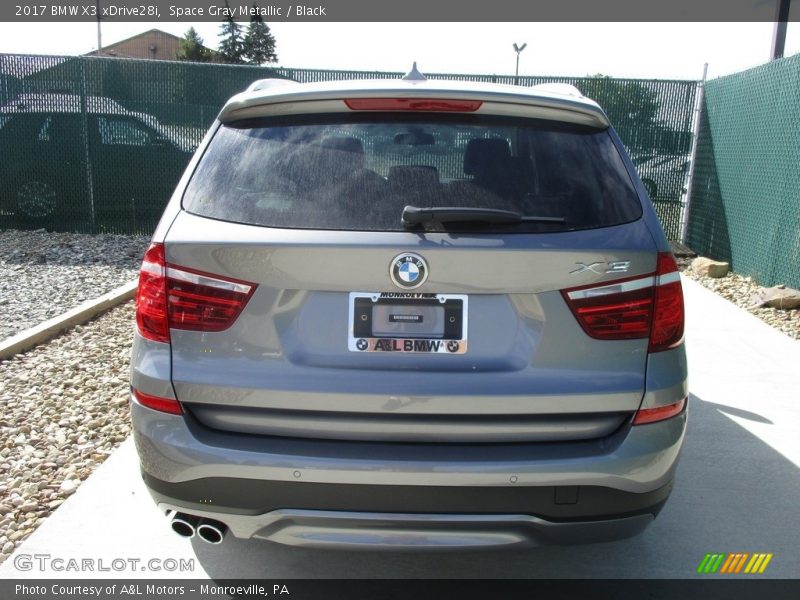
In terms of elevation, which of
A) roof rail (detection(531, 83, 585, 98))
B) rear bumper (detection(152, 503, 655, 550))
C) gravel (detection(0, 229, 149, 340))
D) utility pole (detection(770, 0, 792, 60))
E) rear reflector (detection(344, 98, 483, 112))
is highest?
utility pole (detection(770, 0, 792, 60))

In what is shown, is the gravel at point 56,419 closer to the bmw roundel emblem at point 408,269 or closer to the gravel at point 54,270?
the gravel at point 54,270

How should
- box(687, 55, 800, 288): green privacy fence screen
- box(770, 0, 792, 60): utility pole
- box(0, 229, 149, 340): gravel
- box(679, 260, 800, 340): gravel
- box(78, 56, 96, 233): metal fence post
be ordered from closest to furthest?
box(0, 229, 149, 340): gravel
box(679, 260, 800, 340): gravel
box(687, 55, 800, 288): green privacy fence screen
box(770, 0, 792, 60): utility pole
box(78, 56, 96, 233): metal fence post

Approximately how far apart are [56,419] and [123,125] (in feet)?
23.1

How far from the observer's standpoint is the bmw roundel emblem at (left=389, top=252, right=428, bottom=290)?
224 centimetres

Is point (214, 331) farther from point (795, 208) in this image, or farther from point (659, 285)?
point (795, 208)

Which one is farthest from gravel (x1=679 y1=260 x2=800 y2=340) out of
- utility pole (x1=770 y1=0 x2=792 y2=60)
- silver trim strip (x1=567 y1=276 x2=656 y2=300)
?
silver trim strip (x1=567 y1=276 x2=656 y2=300)

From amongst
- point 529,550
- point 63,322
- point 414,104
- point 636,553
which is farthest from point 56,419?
point 636,553

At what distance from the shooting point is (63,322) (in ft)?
19.8

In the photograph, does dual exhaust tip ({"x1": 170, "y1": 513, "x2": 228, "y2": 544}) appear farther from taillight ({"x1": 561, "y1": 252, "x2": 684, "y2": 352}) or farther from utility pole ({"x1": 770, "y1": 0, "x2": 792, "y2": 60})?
utility pole ({"x1": 770, "y1": 0, "x2": 792, "y2": 60})


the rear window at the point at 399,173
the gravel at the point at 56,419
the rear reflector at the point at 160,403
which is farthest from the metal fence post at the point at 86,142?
the rear reflector at the point at 160,403

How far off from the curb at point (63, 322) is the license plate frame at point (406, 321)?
4007 mm

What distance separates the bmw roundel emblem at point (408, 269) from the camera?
88.3 inches

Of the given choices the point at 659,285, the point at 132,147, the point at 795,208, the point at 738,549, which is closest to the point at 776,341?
the point at 795,208

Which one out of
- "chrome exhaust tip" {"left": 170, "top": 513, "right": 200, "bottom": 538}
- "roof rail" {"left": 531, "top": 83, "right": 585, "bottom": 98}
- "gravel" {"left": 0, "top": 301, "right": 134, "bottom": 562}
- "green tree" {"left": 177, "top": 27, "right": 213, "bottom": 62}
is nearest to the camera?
"chrome exhaust tip" {"left": 170, "top": 513, "right": 200, "bottom": 538}
